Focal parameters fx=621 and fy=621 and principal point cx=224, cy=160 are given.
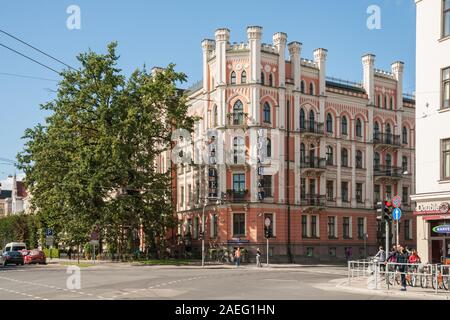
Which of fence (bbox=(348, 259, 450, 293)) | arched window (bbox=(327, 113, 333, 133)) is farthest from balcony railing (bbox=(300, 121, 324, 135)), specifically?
fence (bbox=(348, 259, 450, 293))

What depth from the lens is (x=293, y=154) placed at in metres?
60.2

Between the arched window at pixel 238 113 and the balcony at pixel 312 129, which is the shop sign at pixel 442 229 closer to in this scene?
the arched window at pixel 238 113

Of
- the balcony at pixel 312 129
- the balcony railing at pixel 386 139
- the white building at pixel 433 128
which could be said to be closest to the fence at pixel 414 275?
the white building at pixel 433 128

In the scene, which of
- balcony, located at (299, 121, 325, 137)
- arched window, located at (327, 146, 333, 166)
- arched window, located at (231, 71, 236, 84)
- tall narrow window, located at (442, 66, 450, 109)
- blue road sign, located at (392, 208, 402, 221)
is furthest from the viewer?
arched window, located at (327, 146, 333, 166)

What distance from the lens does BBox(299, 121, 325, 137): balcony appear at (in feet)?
198

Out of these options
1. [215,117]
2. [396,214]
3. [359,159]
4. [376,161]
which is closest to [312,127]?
[359,159]

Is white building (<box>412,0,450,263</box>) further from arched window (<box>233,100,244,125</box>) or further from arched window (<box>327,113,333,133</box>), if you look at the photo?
arched window (<box>327,113,333,133</box>)

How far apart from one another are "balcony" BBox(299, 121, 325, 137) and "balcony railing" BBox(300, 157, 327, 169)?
2.37m

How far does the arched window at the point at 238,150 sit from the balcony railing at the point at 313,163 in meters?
6.66

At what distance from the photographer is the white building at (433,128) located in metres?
30.1
